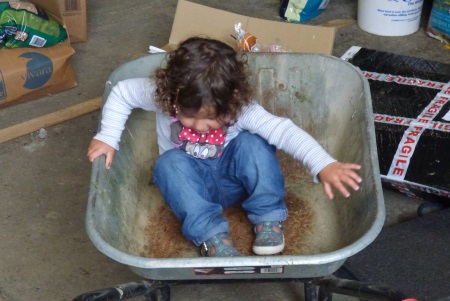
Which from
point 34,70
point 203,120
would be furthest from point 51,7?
point 203,120

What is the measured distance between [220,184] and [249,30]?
84 cm

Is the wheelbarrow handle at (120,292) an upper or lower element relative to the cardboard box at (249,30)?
lower

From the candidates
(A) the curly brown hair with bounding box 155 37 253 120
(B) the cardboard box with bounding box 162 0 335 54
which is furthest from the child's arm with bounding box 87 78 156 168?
(B) the cardboard box with bounding box 162 0 335 54

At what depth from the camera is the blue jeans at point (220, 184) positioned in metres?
1.64

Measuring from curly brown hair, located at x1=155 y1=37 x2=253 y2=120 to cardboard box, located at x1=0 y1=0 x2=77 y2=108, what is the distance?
112cm

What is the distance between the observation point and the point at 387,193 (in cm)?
224

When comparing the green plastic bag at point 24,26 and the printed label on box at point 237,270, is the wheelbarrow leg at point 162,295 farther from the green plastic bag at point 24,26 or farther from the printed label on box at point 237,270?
the green plastic bag at point 24,26

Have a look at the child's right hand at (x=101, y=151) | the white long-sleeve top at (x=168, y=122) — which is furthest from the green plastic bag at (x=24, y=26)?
the child's right hand at (x=101, y=151)

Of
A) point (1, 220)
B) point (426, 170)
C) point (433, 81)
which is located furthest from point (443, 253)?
point (1, 220)

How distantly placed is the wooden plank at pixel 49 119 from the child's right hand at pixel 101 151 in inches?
38.0

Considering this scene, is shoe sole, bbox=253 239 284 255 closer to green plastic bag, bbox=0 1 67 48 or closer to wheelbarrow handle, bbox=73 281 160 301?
wheelbarrow handle, bbox=73 281 160 301

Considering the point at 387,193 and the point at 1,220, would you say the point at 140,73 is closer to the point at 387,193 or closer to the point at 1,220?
the point at 1,220

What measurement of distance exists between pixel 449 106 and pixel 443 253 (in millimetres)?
502

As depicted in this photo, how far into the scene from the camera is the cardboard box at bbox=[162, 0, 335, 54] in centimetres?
235
